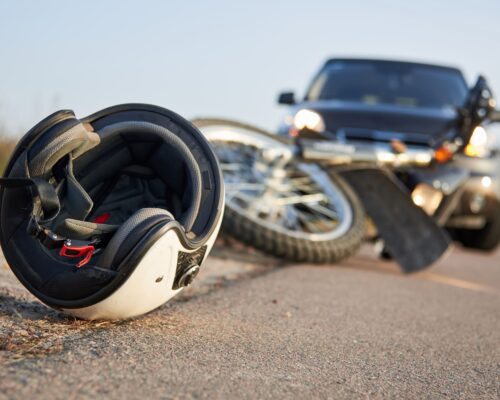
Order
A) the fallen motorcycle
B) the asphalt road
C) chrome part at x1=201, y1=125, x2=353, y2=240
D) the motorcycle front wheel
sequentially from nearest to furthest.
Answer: the asphalt road → the motorcycle front wheel → the fallen motorcycle → chrome part at x1=201, y1=125, x2=353, y2=240

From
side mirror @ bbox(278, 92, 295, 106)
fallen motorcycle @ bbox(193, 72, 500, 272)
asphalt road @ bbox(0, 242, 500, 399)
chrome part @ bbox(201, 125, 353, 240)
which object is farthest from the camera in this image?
side mirror @ bbox(278, 92, 295, 106)

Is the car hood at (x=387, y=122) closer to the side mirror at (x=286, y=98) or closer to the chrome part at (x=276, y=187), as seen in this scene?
the chrome part at (x=276, y=187)

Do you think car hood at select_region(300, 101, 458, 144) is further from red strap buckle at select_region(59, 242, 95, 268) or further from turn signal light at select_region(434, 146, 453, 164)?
red strap buckle at select_region(59, 242, 95, 268)

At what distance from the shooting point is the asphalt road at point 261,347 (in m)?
1.82

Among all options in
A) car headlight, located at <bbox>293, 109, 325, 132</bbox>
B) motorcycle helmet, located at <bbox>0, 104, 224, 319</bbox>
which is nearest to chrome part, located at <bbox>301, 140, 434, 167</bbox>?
car headlight, located at <bbox>293, 109, 325, 132</bbox>

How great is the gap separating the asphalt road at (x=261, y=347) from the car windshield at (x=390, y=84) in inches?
126

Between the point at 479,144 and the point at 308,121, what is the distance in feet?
4.67

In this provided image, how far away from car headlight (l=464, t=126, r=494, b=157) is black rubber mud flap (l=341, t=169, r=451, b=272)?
3.71 feet

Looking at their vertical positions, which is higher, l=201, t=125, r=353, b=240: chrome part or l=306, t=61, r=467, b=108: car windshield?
l=306, t=61, r=467, b=108: car windshield

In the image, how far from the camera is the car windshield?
22.3 ft

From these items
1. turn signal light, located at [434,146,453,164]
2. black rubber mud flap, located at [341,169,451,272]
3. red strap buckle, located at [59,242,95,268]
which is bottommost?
black rubber mud flap, located at [341,169,451,272]

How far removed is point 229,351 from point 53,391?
0.71m

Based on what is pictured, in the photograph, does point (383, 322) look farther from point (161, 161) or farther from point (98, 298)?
point (98, 298)

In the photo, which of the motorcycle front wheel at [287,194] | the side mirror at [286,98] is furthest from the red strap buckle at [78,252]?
the side mirror at [286,98]
